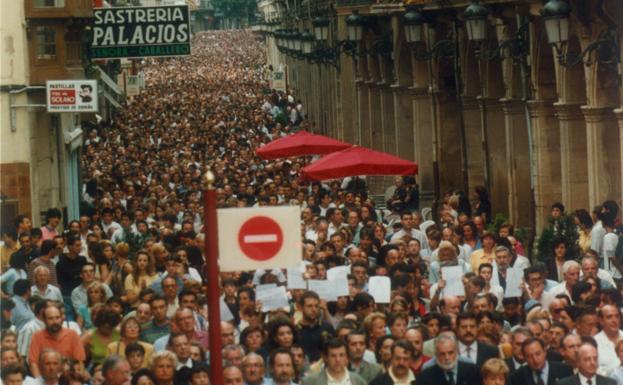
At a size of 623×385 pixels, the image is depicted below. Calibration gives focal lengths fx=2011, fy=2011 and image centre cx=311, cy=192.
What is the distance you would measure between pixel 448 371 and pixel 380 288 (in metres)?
4.05

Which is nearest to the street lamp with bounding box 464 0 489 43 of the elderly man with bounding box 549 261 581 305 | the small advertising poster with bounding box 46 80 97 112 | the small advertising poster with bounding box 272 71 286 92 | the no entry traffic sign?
the small advertising poster with bounding box 46 80 97 112

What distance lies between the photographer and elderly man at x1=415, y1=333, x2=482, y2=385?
1379 centimetres

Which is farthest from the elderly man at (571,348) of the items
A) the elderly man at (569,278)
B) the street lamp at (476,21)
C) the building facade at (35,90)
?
the building facade at (35,90)

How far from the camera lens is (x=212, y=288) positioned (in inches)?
385

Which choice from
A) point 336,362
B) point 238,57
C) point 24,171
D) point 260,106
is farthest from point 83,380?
point 238,57

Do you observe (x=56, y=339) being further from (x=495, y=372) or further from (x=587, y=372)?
(x=587, y=372)

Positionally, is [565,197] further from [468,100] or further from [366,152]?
[468,100]

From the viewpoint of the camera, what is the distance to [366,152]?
29719mm

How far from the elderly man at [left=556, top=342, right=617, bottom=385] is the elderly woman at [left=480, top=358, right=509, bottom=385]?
422mm

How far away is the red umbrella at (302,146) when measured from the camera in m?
34.8

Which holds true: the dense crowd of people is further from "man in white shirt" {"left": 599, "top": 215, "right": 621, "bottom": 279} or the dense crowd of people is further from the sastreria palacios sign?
the sastreria palacios sign

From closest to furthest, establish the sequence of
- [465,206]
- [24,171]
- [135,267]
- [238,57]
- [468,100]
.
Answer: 1. [135,267]
2. [465,206]
3. [24,171]
4. [468,100]
5. [238,57]

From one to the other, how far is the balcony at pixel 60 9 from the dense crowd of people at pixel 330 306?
5855 mm

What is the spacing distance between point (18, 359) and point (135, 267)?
5.72 meters
